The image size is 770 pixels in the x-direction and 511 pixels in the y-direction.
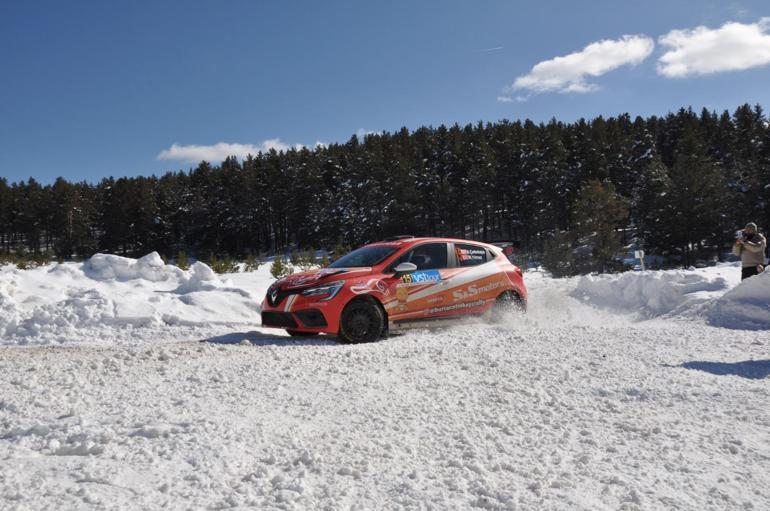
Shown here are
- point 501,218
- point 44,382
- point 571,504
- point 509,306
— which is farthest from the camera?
point 501,218

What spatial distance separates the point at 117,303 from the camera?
957cm

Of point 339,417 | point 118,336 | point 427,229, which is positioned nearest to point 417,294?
point 339,417

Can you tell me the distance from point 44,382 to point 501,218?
65.7 m

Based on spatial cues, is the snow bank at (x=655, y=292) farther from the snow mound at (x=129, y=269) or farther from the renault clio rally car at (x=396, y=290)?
the snow mound at (x=129, y=269)

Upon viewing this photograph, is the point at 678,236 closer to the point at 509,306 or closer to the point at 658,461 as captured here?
the point at 509,306

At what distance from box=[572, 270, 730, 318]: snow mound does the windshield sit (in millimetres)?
5401

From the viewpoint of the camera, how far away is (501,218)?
222ft

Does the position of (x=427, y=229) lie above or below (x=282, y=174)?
below

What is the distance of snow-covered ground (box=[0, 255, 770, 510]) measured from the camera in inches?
114

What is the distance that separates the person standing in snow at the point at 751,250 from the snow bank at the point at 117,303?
9.78 metres

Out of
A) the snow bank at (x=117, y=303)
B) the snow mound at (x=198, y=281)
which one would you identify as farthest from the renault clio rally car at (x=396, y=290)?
the snow mound at (x=198, y=281)

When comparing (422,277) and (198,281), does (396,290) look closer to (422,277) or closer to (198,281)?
(422,277)

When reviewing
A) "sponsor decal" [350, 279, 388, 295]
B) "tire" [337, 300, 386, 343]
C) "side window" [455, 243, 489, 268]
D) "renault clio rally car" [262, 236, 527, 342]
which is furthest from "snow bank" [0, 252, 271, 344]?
"side window" [455, 243, 489, 268]

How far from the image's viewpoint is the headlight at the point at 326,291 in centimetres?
739
